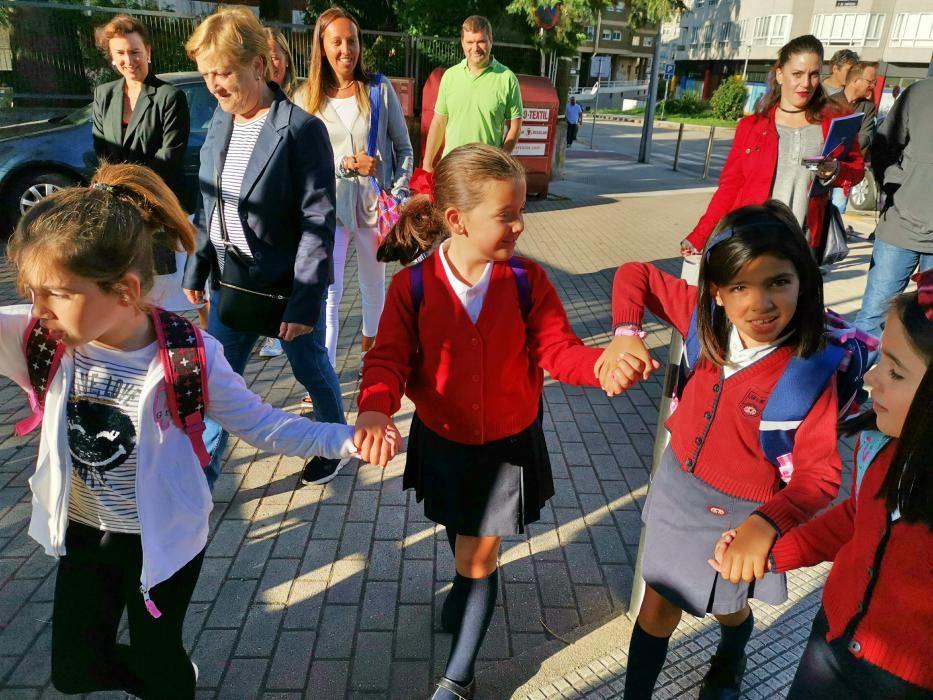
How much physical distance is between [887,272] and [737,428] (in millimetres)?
3279

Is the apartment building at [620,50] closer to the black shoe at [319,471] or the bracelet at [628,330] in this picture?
the black shoe at [319,471]

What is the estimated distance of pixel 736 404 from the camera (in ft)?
6.05

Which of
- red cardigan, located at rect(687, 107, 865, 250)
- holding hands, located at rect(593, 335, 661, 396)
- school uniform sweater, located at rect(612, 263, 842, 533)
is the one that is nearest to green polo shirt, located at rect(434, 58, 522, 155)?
red cardigan, located at rect(687, 107, 865, 250)

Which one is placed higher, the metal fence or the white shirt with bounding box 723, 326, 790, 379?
the metal fence

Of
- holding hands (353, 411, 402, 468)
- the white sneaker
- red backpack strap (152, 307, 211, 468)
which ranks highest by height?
red backpack strap (152, 307, 211, 468)

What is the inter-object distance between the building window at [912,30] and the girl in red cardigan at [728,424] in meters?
54.8

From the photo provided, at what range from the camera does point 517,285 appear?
2.11 metres

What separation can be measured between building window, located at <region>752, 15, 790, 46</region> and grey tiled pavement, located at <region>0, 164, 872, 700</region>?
5543 centimetres

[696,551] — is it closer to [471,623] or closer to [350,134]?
[471,623]

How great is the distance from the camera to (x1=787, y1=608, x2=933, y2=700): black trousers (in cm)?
141

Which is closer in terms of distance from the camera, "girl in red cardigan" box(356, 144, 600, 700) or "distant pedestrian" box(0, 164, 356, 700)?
"distant pedestrian" box(0, 164, 356, 700)

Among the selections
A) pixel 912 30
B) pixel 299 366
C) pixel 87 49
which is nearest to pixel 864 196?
pixel 299 366

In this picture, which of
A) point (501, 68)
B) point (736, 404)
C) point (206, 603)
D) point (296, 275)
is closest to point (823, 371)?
point (736, 404)

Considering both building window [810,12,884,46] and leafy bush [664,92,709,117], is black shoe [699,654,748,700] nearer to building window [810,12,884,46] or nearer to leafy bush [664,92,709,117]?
leafy bush [664,92,709,117]
